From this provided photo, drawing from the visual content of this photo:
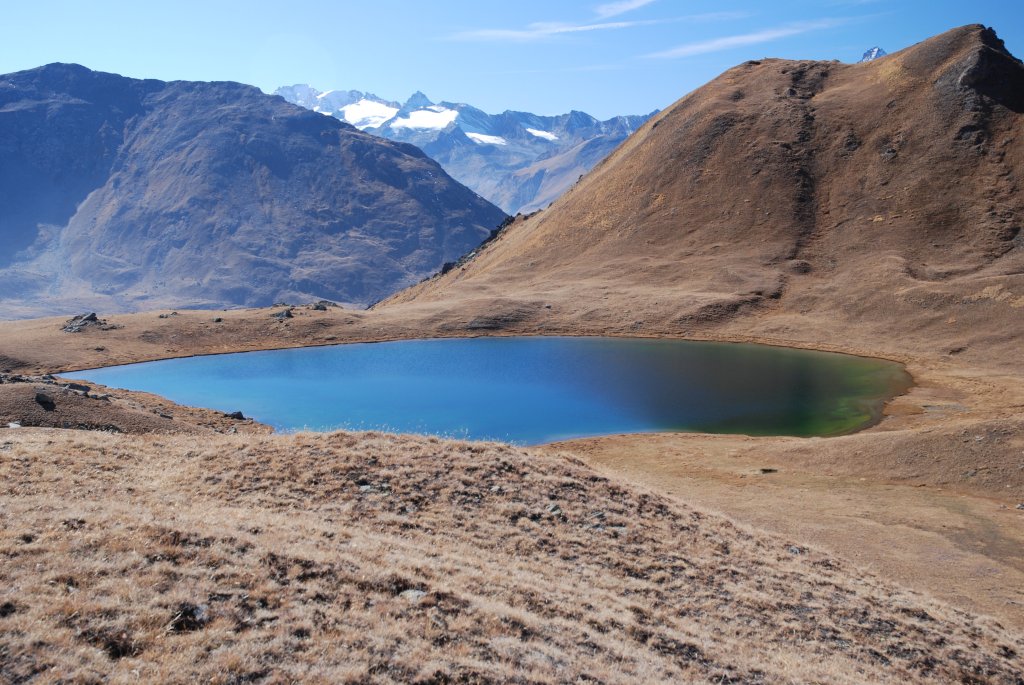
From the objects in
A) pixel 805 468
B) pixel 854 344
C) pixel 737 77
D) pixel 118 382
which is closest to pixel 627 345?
pixel 854 344

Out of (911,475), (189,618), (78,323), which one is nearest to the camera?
(189,618)

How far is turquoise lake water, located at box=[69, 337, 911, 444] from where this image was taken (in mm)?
46938

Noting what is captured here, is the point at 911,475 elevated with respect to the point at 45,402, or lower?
lower

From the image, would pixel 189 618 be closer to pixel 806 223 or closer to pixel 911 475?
pixel 911 475

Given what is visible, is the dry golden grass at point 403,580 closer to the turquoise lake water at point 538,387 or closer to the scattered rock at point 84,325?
the turquoise lake water at point 538,387

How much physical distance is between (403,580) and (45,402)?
77.7 ft

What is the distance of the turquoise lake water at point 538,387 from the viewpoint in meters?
46.9

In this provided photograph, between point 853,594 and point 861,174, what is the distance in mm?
102893

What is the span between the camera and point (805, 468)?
36.7m

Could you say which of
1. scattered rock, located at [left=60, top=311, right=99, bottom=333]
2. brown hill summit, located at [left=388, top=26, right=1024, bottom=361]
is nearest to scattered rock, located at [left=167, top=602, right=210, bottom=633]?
brown hill summit, located at [left=388, top=26, right=1024, bottom=361]

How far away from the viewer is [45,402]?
98.9 ft

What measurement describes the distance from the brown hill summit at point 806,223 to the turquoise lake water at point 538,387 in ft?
36.2

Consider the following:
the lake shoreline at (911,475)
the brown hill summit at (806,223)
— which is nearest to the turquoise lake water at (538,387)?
the lake shoreline at (911,475)

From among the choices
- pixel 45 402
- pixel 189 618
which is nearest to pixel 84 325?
pixel 45 402
